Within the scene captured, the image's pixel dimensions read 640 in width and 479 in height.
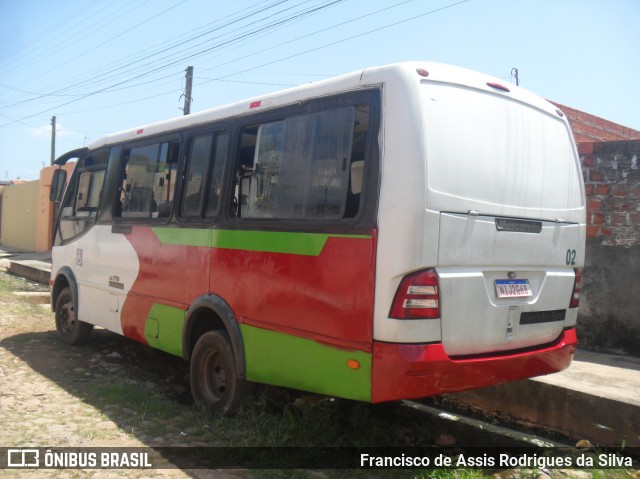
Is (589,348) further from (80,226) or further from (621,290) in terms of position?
(80,226)

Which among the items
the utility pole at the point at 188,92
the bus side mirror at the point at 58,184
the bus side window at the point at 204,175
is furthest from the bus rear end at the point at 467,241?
the utility pole at the point at 188,92

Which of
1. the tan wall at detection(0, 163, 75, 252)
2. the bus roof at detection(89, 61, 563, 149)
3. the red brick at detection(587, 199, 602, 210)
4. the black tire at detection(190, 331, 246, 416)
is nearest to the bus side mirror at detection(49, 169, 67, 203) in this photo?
the bus roof at detection(89, 61, 563, 149)

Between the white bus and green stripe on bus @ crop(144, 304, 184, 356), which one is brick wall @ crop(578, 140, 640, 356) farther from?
green stripe on bus @ crop(144, 304, 184, 356)

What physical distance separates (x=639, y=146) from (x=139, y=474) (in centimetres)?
551

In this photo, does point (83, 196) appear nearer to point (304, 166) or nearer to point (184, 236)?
point (184, 236)

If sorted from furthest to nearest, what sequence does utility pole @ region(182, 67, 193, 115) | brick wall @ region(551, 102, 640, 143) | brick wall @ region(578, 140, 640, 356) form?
utility pole @ region(182, 67, 193, 115)
brick wall @ region(551, 102, 640, 143)
brick wall @ region(578, 140, 640, 356)

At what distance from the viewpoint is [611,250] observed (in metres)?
6.02

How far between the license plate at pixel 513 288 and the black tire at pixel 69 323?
551cm

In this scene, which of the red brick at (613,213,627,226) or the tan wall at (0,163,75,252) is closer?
the red brick at (613,213,627,226)

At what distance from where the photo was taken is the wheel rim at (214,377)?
4.89 meters

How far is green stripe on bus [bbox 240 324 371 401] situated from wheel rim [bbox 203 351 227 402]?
0.63 m

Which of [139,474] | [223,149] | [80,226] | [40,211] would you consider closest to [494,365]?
[139,474]

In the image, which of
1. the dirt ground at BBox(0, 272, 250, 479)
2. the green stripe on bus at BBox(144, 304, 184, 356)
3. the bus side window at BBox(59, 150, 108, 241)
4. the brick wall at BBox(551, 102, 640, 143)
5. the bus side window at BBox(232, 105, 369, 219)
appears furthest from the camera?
the brick wall at BBox(551, 102, 640, 143)

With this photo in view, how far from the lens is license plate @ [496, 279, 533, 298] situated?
3.67 metres
